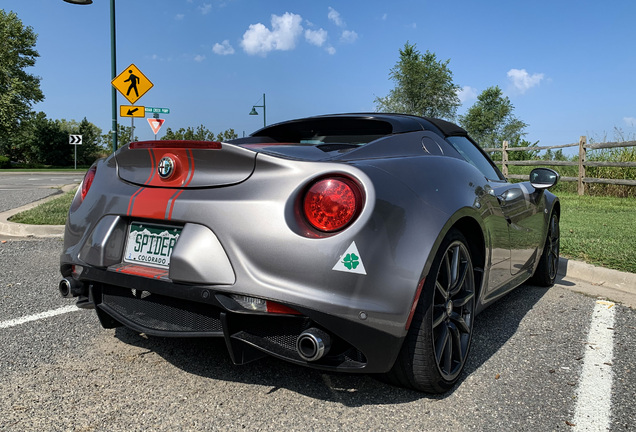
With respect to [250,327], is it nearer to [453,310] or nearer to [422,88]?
[453,310]

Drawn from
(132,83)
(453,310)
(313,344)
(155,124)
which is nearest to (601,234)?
(453,310)

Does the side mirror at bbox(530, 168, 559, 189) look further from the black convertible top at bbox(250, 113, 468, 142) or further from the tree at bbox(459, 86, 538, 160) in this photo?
the tree at bbox(459, 86, 538, 160)

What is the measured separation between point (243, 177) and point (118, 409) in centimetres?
109

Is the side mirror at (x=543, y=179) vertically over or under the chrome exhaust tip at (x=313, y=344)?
over

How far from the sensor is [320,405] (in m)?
2.27

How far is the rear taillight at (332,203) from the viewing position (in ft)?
6.61

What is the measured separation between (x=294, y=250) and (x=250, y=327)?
1.32 ft

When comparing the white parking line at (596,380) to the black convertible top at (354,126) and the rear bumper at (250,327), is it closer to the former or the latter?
the rear bumper at (250,327)

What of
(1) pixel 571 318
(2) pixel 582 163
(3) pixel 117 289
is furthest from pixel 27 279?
(2) pixel 582 163

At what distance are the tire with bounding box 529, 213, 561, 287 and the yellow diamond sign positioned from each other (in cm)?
1014

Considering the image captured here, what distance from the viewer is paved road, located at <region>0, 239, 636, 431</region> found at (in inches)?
83.9

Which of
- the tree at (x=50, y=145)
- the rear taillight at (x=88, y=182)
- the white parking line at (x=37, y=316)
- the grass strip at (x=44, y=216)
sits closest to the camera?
the rear taillight at (x=88, y=182)

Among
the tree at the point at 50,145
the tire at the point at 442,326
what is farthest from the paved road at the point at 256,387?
the tree at the point at 50,145

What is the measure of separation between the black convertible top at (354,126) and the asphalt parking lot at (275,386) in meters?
1.32
